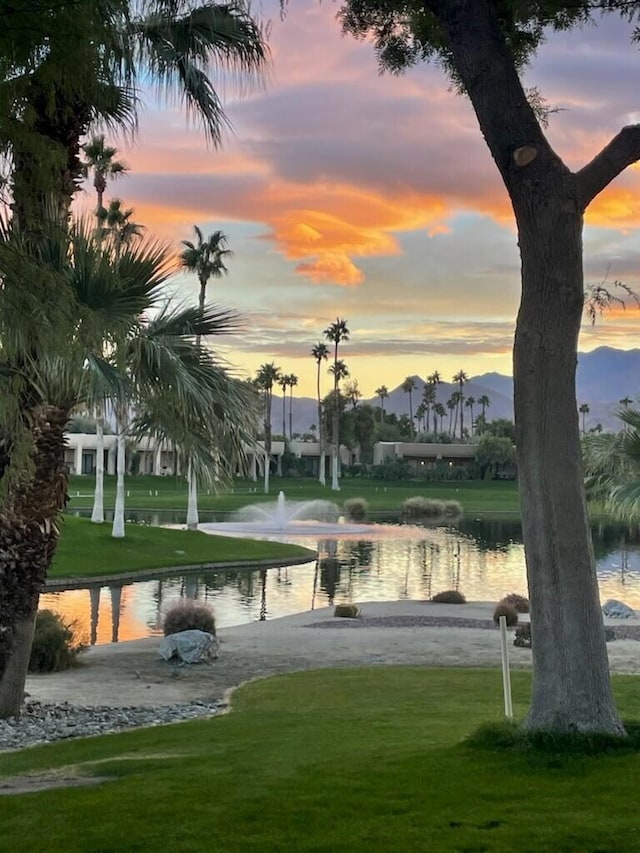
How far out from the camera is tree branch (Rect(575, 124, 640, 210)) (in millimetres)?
7414

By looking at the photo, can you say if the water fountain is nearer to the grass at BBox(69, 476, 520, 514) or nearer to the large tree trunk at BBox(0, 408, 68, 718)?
the grass at BBox(69, 476, 520, 514)

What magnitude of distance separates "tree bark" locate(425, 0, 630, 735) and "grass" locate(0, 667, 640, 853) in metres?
0.57

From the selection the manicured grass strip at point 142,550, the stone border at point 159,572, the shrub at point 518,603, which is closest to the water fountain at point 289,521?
the manicured grass strip at point 142,550

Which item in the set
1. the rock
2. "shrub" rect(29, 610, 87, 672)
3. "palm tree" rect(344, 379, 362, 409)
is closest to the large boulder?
"shrub" rect(29, 610, 87, 672)

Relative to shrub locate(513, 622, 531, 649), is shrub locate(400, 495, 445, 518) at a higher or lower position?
higher

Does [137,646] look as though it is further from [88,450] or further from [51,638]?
[88,450]

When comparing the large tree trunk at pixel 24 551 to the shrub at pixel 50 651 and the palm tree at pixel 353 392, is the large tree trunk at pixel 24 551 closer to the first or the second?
the shrub at pixel 50 651

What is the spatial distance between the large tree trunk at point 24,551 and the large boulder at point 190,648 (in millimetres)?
5364

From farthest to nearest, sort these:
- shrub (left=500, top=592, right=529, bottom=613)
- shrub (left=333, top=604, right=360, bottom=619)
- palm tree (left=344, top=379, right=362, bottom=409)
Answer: palm tree (left=344, top=379, right=362, bottom=409), shrub (left=500, top=592, right=529, bottom=613), shrub (left=333, top=604, right=360, bottom=619)

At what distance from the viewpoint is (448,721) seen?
10.1m

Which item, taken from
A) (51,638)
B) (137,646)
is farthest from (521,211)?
(137,646)

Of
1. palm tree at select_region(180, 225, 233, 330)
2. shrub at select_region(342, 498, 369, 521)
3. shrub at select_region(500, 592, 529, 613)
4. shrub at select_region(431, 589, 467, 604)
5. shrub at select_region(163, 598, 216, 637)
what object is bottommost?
shrub at select_region(431, 589, 467, 604)

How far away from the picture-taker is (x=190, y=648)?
17.3 meters

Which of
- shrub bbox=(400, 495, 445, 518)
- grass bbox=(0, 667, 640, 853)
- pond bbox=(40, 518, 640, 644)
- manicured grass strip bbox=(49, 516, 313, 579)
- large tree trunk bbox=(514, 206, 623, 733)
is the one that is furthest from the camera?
shrub bbox=(400, 495, 445, 518)
